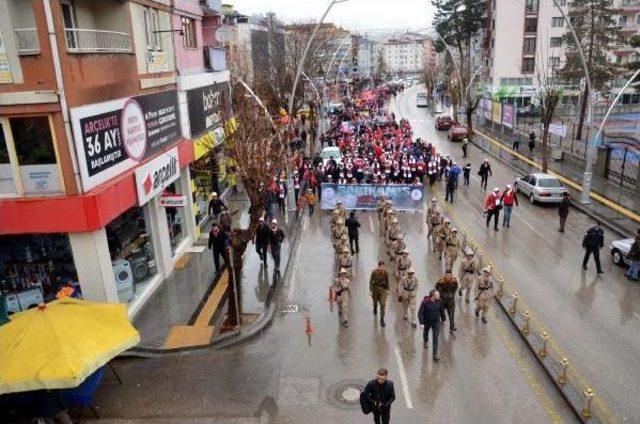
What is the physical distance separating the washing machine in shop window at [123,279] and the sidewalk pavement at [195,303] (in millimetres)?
579

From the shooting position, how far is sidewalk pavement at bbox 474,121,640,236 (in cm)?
2005

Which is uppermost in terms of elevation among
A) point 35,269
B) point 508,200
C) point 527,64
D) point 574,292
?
point 527,64

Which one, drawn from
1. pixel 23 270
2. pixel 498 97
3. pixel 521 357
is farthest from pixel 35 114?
pixel 498 97

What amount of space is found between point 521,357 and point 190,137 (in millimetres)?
12650

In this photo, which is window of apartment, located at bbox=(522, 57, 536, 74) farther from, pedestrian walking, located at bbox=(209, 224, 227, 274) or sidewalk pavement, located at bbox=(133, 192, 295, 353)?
pedestrian walking, located at bbox=(209, 224, 227, 274)

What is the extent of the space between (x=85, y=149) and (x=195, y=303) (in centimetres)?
478

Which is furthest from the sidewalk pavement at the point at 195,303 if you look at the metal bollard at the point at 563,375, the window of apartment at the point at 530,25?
the window of apartment at the point at 530,25

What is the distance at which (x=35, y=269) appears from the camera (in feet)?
40.5

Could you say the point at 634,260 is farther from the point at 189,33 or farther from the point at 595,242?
the point at 189,33

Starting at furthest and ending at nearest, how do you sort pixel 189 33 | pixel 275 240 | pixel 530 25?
pixel 530 25 → pixel 189 33 → pixel 275 240

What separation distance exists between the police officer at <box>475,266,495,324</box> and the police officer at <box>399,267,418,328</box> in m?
1.41

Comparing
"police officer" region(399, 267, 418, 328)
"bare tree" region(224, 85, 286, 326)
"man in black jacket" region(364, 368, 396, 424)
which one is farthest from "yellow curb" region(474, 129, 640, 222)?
"man in black jacket" region(364, 368, 396, 424)

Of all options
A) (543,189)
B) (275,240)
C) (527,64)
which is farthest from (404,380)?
(527,64)

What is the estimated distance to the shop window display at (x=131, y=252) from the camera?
13.1 metres
